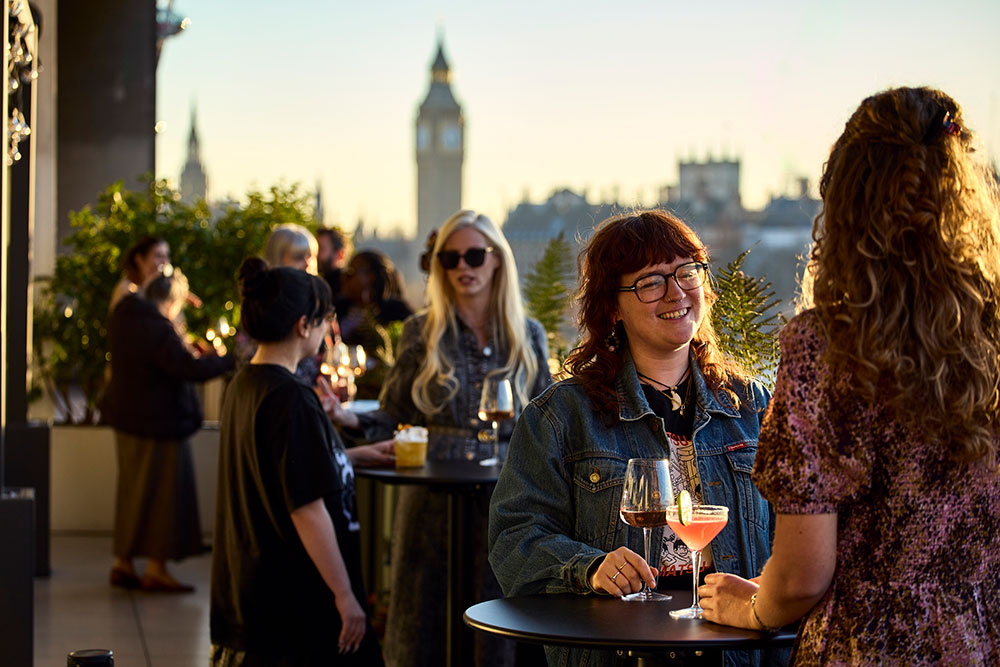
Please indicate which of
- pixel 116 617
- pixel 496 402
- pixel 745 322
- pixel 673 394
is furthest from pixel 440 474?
pixel 116 617

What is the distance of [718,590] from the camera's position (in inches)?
72.0

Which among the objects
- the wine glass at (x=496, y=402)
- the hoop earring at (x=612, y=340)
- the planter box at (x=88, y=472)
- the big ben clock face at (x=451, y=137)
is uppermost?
the big ben clock face at (x=451, y=137)

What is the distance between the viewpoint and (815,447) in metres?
1.55

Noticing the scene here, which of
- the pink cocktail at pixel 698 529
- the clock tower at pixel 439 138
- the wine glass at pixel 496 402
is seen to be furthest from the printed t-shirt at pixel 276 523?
the clock tower at pixel 439 138

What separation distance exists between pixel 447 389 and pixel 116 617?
2.67m

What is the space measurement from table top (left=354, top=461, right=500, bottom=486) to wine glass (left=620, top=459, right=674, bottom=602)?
5.13 ft

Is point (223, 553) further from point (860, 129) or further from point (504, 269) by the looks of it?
point (860, 129)

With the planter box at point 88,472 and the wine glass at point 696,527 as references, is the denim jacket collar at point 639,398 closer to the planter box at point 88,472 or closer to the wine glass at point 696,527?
the wine glass at point 696,527

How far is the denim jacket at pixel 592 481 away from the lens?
7.44ft

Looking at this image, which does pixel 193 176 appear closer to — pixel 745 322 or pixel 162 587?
pixel 162 587

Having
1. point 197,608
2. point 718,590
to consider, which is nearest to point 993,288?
point 718,590

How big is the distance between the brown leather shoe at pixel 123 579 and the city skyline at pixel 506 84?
9.64 ft

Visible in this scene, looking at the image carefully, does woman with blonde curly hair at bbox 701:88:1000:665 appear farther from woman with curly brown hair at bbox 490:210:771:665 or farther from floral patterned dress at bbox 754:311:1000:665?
woman with curly brown hair at bbox 490:210:771:665

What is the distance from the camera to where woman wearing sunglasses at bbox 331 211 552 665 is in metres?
→ 4.07
